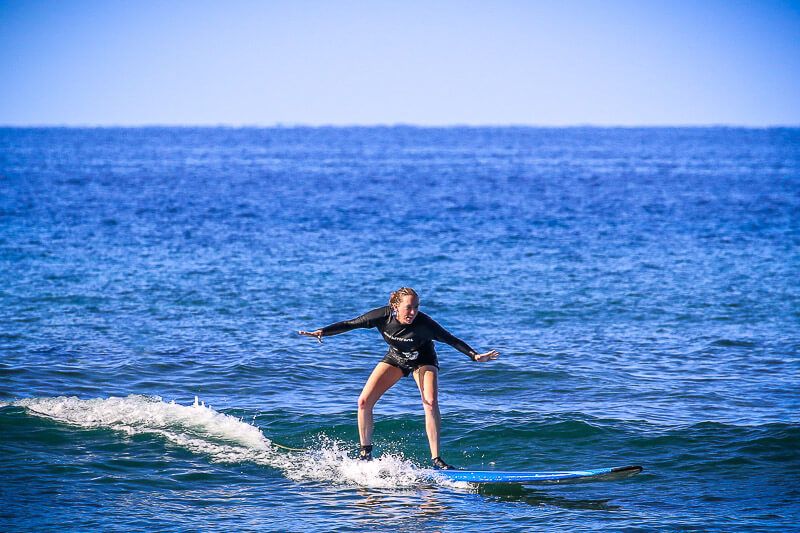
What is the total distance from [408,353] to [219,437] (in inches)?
143

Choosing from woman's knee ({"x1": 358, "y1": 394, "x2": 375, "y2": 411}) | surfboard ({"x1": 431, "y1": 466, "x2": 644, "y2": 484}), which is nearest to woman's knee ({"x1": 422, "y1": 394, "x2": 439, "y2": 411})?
woman's knee ({"x1": 358, "y1": 394, "x2": 375, "y2": 411})

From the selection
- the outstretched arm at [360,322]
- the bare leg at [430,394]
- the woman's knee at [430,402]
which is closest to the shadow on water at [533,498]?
the bare leg at [430,394]

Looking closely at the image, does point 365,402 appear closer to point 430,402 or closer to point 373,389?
point 373,389

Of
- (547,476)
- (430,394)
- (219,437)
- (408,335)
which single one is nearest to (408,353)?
(408,335)

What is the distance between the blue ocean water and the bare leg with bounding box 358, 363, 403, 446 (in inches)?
28.7

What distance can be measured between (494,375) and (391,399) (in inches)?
97.9

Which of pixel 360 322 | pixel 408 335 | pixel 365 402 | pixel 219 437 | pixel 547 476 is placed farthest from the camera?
pixel 219 437

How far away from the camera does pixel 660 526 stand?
11523 millimetres

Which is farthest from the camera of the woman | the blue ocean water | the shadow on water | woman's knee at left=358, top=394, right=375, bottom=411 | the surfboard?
woman's knee at left=358, top=394, right=375, bottom=411

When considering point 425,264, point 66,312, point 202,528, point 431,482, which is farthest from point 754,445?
point 425,264

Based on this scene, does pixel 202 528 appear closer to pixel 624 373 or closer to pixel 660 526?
pixel 660 526

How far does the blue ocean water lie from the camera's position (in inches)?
490

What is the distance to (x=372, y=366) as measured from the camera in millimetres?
19625

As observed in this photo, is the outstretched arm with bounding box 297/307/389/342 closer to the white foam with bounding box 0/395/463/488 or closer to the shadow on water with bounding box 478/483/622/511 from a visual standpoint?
the white foam with bounding box 0/395/463/488
